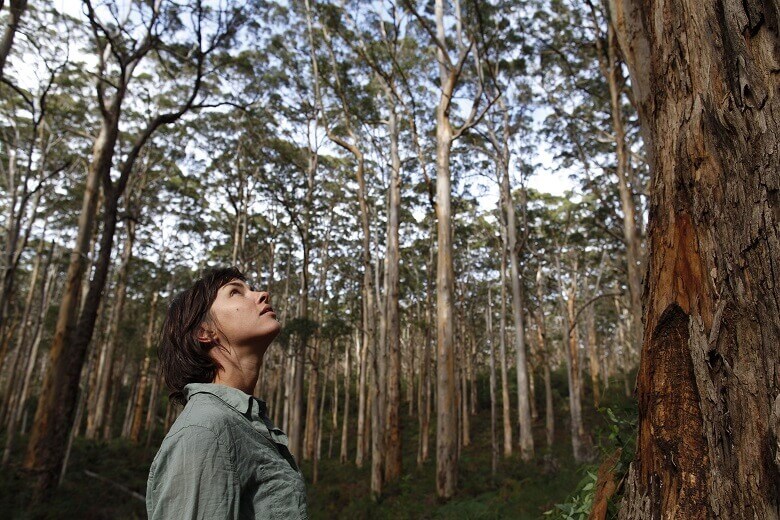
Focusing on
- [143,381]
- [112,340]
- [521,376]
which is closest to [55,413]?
[521,376]

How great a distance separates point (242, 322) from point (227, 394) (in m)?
0.24

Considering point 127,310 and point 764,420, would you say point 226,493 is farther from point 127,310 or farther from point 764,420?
point 127,310

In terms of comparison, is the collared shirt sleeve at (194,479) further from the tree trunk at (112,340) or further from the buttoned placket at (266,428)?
the tree trunk at (112,340)

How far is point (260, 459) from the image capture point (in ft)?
3.70

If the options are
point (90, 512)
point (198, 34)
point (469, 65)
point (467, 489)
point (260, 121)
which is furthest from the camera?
point (260, 121)

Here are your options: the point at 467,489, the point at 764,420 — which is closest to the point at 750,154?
the point at 764,420

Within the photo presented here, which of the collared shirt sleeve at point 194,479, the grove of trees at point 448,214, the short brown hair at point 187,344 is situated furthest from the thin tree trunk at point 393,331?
the collared shirt sleeve at point 194,479

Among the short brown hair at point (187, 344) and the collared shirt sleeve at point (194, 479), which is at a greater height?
the short brown hair at point (187, 344)

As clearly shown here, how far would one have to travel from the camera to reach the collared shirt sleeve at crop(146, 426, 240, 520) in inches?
38.2

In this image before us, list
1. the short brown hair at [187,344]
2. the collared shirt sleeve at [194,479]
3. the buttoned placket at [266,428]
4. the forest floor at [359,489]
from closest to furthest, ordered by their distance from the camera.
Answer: the collared shirt sleeve at [194,479], the buttoned placket at [266,428], the short brown hair at [187,344], the forest floor at [359,489]

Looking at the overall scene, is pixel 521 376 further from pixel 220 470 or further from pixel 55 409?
pixel 220 470

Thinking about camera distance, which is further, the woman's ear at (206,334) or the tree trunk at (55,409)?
the tree trunk at (55,409)

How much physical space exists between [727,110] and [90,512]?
10.7m

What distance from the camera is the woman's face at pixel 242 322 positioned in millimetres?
1430
